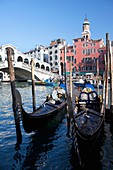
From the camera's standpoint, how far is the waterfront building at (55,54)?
3747cm

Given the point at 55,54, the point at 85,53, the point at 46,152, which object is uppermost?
the point at 55,54

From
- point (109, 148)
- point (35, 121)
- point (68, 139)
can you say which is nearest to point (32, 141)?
point (35, 121)

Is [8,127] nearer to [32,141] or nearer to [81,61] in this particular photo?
[32,141]

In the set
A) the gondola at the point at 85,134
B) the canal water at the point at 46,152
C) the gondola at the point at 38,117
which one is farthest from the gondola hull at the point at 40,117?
the gondola at the point at 85,134

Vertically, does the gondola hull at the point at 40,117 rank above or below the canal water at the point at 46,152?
above

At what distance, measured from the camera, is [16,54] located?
32.8 m

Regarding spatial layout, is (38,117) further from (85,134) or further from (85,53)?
(85,53)

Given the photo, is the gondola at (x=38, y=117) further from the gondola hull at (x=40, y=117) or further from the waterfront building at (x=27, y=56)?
the waterfront building at (x=27, y=56)

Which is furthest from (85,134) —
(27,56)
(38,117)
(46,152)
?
(27,56)

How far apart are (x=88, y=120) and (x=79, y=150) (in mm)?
1210

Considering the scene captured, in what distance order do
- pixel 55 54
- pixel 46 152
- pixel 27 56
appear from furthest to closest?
1. pixel 55 54
2. pixel 27 56
3. pixel 46 152

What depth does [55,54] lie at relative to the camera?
3828 centimetres

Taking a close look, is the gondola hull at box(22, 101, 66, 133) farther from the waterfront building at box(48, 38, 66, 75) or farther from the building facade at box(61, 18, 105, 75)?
the waterfront building at box(48, 38, 66, 75)

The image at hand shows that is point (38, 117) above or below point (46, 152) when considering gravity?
above
